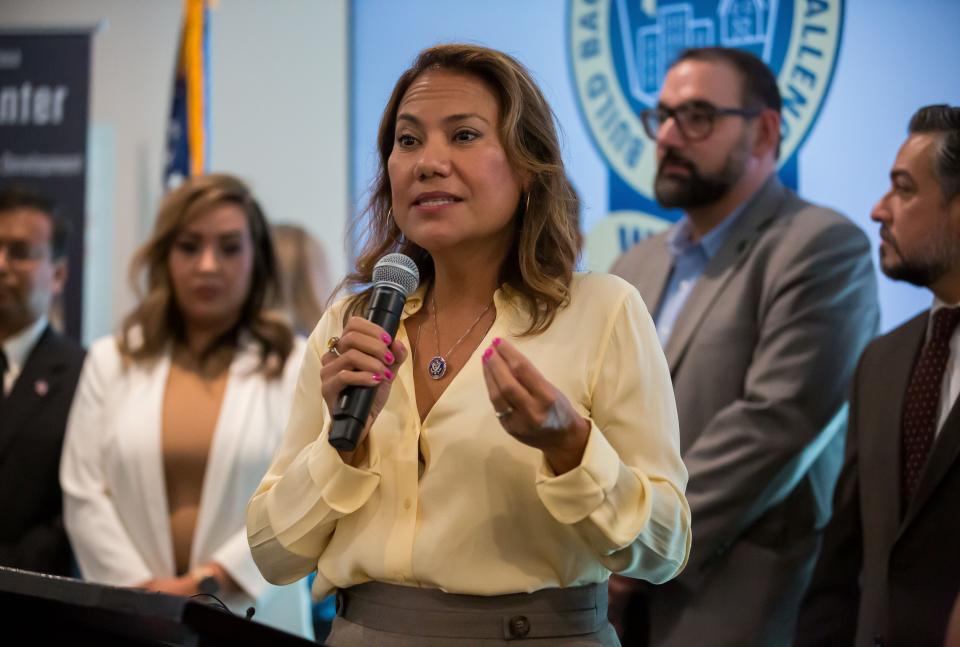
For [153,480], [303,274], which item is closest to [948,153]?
[153,480]

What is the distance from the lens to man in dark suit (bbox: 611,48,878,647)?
2.81 m

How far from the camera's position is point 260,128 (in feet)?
19.4

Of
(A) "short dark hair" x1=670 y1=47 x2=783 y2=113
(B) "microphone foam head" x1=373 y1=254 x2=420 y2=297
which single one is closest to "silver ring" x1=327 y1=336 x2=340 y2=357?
(B) "microphone foam head" x1=373 y1=254 x2=420 y2=297

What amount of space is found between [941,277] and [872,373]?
0.28 meters

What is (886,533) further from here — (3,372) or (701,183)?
(3,372)

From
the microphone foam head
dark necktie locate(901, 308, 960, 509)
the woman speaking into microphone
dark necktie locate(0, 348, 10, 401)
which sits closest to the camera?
the woman speaking into microphone

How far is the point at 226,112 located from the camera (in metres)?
5.96

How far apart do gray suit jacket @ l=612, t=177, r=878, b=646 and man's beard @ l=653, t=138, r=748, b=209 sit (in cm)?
17

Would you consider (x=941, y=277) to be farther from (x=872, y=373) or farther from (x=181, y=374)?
(x=181, y=374)

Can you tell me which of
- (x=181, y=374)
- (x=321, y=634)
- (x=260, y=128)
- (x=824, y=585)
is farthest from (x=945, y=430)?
(x=260, y=128)

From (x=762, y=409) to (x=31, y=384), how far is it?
7.65 feet

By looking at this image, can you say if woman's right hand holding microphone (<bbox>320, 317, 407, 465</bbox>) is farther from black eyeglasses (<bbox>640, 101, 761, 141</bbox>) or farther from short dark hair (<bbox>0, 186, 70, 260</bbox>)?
short dark hair (<bbox>0, 186, 70, 260</bbox>)

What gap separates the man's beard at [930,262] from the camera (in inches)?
106

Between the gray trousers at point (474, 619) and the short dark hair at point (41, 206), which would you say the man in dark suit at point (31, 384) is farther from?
the gray trousers at point (474, 619)
